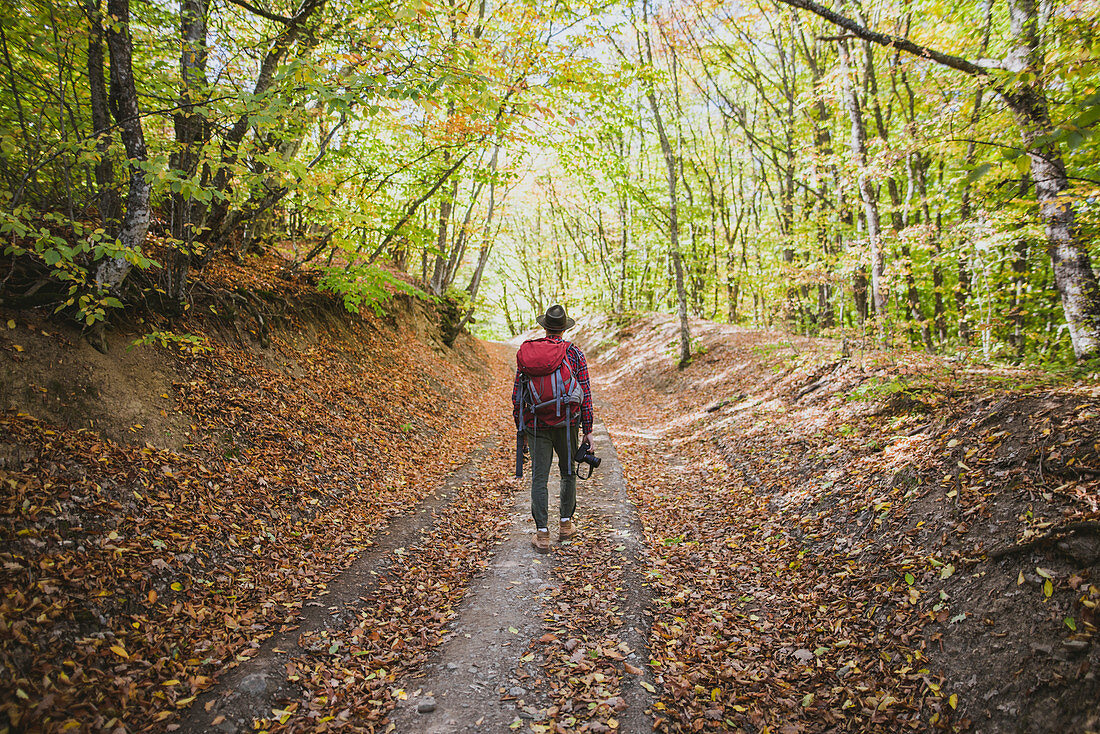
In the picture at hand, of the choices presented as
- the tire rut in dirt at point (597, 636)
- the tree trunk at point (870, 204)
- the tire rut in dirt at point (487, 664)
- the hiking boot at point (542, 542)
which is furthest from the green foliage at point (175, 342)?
the tree trunk at point (870, 204)

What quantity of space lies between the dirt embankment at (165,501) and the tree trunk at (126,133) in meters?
0.67

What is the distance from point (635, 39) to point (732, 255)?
34.2ft

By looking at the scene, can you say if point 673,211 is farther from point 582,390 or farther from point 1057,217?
point 582,390

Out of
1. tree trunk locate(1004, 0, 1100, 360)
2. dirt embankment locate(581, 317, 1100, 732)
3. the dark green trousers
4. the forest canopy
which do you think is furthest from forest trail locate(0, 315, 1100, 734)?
the forest canopy

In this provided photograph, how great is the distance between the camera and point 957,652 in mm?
3076

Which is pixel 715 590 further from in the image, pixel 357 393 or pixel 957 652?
pixel 357 393

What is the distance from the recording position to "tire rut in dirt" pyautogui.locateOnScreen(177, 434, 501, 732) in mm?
2906

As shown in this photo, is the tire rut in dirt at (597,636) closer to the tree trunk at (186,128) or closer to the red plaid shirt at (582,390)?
the red plaid shirt at (582,390)

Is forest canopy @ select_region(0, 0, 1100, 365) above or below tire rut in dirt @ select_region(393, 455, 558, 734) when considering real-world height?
above

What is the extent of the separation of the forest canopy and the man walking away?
2.78 metres

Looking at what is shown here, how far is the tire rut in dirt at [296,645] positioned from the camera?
9.53 ft

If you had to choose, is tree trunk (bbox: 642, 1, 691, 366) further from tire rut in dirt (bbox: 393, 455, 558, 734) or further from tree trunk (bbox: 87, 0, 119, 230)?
tree trunk (bbox: 87, 0, 119, 230)

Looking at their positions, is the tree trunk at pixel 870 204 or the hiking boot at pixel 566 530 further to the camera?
the tree trunk at pixel 870 204

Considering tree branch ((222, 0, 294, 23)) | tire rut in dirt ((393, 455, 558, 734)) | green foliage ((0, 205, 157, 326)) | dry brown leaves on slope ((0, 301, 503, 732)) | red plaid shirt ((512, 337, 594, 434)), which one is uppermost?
tree branch ((222, 0, 294, 23))
